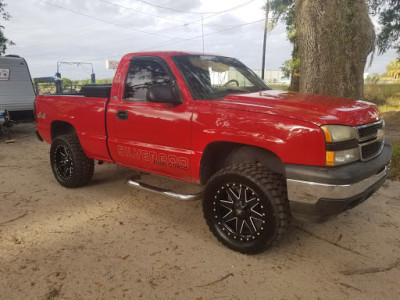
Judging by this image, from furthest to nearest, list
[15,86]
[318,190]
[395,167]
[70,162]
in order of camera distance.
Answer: [15,86] < [395,167] < [70,162] < [318,190]

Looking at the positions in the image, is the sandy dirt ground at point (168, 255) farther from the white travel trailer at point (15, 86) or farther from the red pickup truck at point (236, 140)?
the white travel trailer at point (15, 86)

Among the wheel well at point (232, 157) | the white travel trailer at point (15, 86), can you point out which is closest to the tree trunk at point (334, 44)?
the wheel well at point (232, 157)

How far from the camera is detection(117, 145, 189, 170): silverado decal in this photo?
3344 mm

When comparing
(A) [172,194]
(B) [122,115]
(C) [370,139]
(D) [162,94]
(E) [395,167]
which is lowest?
(E) [395,167]

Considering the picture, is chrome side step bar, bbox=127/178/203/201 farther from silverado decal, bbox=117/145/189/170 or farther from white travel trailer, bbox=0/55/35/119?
white travel trailer, bbox=0/55/35/119

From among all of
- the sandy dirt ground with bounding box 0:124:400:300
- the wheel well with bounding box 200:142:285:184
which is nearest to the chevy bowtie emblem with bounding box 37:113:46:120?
the sandy dirt ground with bounding box 0:124:400:300

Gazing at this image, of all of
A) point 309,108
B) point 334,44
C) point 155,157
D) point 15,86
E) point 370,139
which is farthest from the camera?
point 15,86

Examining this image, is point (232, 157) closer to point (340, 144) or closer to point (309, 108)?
point (309, 108)

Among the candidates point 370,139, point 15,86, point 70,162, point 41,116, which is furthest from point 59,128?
point 15,86

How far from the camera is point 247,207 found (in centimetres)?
294

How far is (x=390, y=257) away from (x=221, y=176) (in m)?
1.70

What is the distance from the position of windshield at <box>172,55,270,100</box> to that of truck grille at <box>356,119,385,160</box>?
1.39m

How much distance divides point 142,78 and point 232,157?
1460mm

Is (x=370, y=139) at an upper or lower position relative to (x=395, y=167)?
upper
